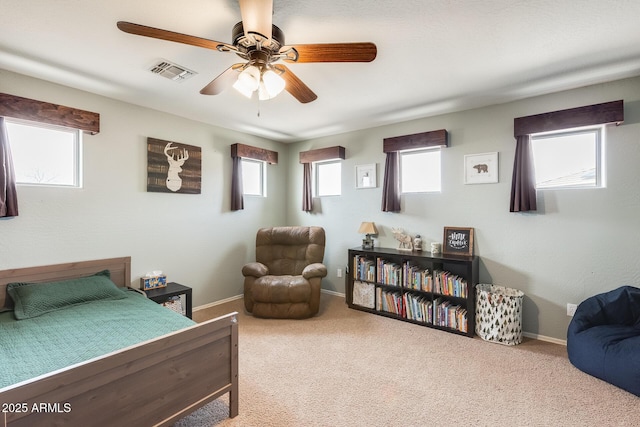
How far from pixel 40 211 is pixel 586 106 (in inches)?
203

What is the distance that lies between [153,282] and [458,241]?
141 inches

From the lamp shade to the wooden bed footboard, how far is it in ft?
8.08

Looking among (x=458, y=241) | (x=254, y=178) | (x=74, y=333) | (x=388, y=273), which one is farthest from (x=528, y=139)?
(x=74, y=333)

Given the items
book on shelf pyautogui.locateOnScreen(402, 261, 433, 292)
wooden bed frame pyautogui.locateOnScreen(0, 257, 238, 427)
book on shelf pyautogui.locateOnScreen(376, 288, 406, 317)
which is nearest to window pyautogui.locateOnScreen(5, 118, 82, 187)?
wooden bed frame pyautogui.locateOnScreen(0, 257, 238, 427)

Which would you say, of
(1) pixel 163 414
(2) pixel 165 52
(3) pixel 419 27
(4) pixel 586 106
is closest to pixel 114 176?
(2) pixel 165 52

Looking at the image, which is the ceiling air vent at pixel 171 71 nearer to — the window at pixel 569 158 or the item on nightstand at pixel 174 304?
the item on nightstand at pixel 174 304

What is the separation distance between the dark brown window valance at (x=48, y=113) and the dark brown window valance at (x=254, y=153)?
162 centimetres

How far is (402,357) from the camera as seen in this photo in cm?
263

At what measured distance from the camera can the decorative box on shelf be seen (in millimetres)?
3223

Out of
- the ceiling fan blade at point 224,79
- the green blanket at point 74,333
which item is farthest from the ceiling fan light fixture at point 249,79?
the green blanket at point 74,333

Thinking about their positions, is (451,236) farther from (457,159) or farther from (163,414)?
(163,414)

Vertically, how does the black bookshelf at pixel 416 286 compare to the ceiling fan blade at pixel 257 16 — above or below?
below

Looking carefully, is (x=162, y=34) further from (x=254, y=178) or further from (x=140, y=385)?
(x=254, y=178)

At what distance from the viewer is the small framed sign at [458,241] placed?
3410 mm
